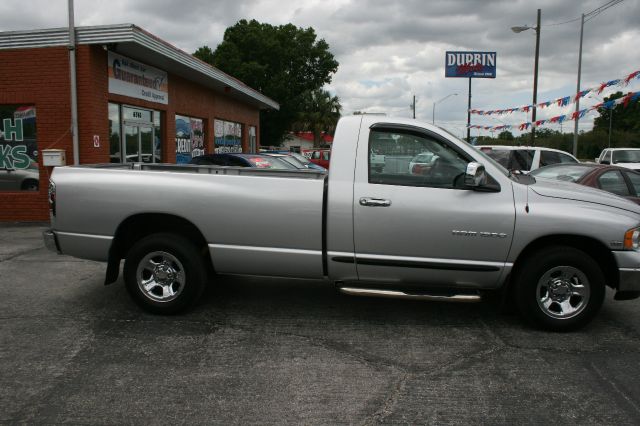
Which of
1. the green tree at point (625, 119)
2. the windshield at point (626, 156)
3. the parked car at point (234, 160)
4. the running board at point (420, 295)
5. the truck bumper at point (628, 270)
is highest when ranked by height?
the green tree at point (625, 119)

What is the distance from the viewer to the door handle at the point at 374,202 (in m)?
4.74

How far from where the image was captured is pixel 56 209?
17.3ft

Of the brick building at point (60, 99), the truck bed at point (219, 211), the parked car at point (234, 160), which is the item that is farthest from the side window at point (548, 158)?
the truck bed at point (219, 211)

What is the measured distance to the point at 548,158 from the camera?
1424cm

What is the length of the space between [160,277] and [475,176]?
297cm

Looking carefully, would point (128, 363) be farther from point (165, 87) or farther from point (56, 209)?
point (165, 87)

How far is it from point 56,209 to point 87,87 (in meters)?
6.62

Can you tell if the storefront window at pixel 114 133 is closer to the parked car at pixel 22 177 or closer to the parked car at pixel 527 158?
the parked car at pixel 22 177

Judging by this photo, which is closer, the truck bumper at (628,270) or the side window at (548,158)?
the truck bumper at (628,270)

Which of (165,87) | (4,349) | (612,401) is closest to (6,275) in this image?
(4,349)

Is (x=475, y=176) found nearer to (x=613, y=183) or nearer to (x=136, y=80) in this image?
(x=613, y=183)

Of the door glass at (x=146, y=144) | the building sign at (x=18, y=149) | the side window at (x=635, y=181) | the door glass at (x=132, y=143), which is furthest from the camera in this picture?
the door glass at (x=146, y=144)

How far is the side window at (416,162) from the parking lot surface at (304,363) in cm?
134

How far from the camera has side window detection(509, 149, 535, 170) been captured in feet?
46.2
